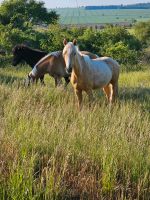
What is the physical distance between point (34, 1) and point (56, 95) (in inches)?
1168

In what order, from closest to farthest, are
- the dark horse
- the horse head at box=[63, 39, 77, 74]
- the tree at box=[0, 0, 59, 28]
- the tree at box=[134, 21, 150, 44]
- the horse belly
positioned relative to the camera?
the horse head at box=[63, 39, 77, 74]
the horse belly
the dark horse
the tree at box=[0, 0, 59, 28]
the tree at box=[134, 21, 150, 44]

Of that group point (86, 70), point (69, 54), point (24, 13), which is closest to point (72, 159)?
point (69, 54)

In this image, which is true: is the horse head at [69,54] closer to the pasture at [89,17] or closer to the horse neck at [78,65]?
the horse neck at [78,65]

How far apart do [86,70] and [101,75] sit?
1.62 ft

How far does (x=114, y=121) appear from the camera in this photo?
5.82 metres

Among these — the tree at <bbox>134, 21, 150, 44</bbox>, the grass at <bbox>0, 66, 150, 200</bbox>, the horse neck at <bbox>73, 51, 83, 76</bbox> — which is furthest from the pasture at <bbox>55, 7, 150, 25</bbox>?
the tree at <bbox>134, 21, 150, 44</bbox>

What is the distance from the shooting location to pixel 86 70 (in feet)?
26.1

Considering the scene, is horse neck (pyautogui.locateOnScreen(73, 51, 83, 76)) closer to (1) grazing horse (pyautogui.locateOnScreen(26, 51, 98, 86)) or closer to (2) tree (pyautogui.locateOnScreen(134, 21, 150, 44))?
(1) grazing horse (pyautogui.locateOnScreen(26, 51, 98, 86))

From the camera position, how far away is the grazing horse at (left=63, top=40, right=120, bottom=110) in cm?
728

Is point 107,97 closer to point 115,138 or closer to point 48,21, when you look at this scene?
point 115,138

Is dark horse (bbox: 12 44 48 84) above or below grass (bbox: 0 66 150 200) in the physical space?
below

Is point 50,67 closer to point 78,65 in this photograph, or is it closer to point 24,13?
point 78,65

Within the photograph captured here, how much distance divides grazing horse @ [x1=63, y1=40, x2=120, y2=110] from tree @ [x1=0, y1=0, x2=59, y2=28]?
73.0ft

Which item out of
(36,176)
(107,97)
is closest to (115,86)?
(107,97)
